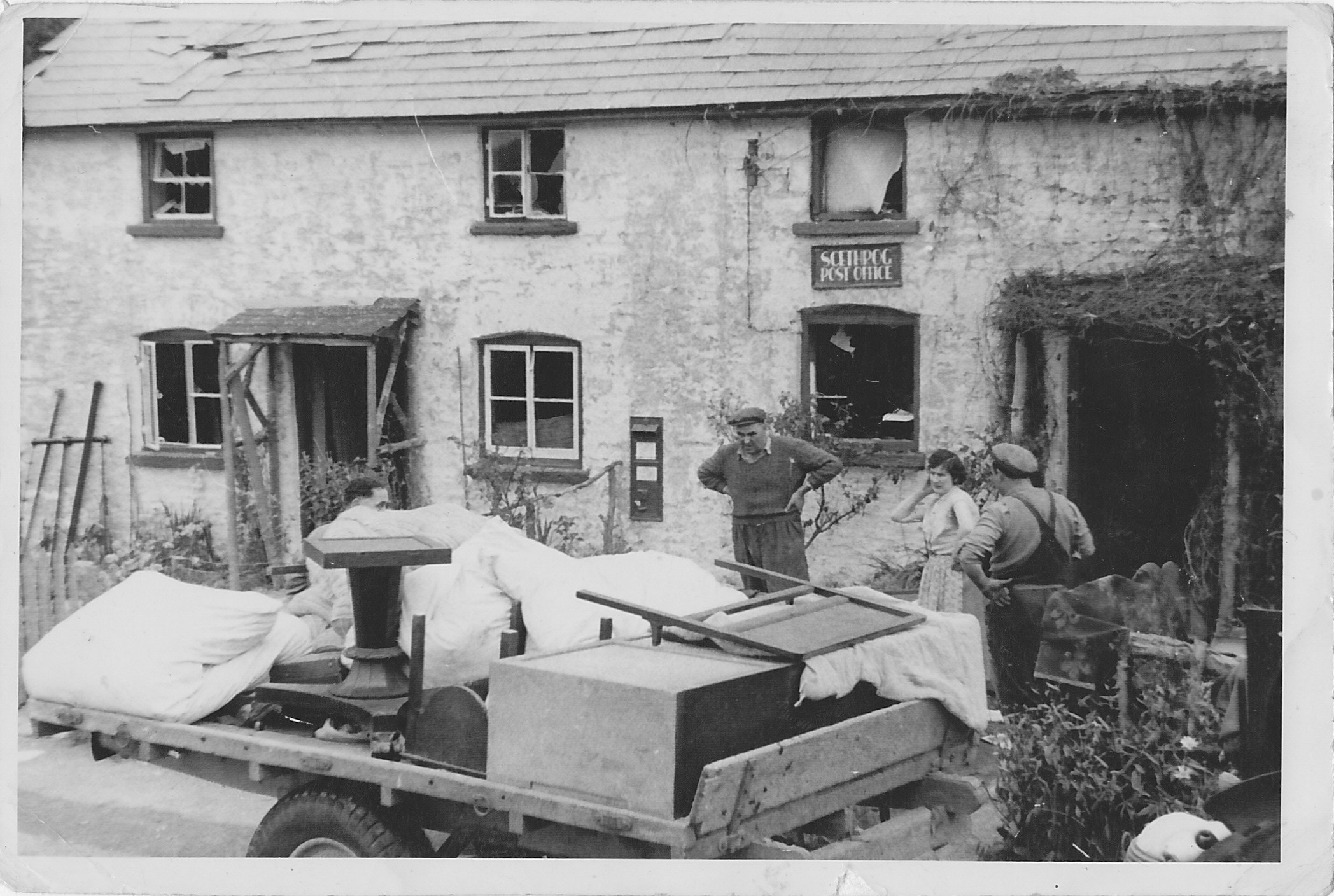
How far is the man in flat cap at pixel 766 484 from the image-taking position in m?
5.48

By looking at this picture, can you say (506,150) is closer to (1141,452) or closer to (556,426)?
(556,426)

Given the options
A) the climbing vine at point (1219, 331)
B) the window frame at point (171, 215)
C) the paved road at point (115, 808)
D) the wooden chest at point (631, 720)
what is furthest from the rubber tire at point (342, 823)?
the climbing vine at point (1219, 331)

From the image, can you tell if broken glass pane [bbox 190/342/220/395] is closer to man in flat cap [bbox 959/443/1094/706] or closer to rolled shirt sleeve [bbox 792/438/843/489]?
rolled shirt sleeve [bbox 792/438/843/489]

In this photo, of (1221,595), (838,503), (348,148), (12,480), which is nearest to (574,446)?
(838,503)

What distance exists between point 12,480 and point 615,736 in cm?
274

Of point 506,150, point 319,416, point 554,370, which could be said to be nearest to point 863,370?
point 554,370

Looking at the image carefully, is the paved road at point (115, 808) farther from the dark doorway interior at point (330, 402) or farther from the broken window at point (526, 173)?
the broken window at point (526, 173)

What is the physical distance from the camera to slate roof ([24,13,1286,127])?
462 centimetres

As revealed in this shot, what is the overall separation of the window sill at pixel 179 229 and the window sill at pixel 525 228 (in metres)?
1.21

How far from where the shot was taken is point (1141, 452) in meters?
4.98

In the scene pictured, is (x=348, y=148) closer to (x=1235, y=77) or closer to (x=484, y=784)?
(x=484, y=784)

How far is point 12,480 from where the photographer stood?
14.8 ft

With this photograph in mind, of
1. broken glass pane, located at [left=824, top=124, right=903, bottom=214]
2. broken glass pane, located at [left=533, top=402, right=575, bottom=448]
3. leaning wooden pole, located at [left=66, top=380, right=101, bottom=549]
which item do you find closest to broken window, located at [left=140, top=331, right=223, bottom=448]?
leaning wooden pole, located at [left=66, top=380, right=101, bottom=549]

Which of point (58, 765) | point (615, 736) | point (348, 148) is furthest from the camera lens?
point (348, 148)
